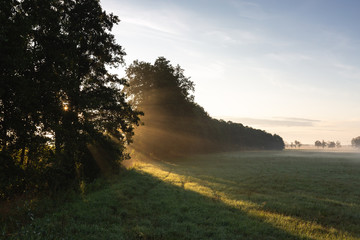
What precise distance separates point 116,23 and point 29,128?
42.0ft

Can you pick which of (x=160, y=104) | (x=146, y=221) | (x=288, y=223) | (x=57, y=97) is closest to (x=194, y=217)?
(x=146, y=221)

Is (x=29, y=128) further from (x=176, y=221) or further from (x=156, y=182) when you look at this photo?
(x=156, y=182)

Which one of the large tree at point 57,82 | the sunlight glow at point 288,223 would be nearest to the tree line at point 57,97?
the large tree at point 57,82

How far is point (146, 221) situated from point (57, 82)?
8.93 meters

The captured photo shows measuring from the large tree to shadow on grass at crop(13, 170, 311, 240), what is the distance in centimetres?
401

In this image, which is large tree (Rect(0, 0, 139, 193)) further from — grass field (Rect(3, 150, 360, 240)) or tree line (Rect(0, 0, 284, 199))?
grass field (Rect(3, 150, 360, 240))

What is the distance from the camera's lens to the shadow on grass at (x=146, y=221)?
816 centimetres

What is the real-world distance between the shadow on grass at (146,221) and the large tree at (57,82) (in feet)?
13.2

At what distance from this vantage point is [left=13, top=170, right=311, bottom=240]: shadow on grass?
8164 millimetres

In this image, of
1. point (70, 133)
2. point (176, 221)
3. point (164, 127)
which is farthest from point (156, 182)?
point (164, 127)

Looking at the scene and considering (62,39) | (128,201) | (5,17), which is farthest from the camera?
(62,39)

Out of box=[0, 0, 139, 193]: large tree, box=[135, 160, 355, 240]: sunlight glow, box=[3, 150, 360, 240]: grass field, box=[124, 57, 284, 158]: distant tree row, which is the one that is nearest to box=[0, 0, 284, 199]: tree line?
box=[0, 0, 139, 193]: large tree

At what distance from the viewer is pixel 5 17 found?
9648 millimetres

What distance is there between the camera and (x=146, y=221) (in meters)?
9.78
